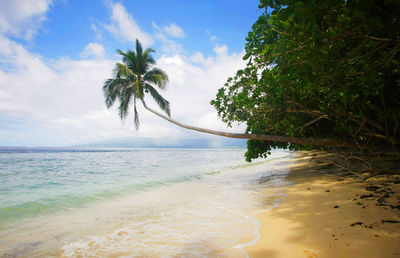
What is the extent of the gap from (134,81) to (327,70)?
10592 mm

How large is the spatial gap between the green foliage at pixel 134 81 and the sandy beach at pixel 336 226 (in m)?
9.69

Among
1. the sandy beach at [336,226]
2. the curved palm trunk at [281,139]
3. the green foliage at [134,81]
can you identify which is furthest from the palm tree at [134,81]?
the sandy beach at [336,226]

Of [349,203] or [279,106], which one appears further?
[279,106]

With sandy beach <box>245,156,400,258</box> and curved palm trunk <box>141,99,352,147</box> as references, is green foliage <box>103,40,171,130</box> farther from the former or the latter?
sandy beach <box>245,156,400,258</box>

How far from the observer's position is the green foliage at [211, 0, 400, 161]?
6.17 feet

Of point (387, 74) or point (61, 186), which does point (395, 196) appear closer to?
point (387, 74)

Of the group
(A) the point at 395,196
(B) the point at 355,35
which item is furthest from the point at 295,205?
(B) the point at 355,35

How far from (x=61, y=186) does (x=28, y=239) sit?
7739 millimetres

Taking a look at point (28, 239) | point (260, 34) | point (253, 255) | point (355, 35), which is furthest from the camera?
point (260, 34)

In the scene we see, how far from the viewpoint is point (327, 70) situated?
3.19 metres

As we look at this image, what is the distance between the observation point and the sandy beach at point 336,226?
2.54 meters

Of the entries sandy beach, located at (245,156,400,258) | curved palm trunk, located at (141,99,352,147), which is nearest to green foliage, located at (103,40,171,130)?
curved palm trunk, located at (141,99,352,147)

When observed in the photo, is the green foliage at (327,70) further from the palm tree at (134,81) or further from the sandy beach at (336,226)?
the palm tree at (134,81)

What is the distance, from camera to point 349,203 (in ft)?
13.6
